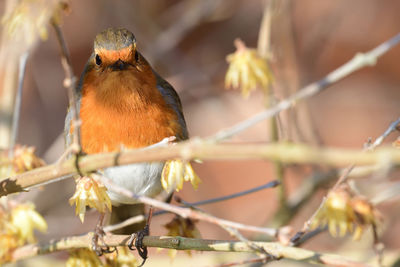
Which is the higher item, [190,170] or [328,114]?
[328,114]

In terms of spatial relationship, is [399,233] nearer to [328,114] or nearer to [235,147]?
[328,114]

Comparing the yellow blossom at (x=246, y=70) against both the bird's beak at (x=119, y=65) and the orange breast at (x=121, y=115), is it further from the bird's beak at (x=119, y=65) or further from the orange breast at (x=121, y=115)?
the bird's beak at (x=119, y=65)

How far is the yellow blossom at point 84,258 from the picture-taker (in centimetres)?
199

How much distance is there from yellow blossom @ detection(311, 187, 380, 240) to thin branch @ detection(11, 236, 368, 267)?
204 mm

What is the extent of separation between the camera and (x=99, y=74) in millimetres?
2395

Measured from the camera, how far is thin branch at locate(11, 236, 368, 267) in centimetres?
152

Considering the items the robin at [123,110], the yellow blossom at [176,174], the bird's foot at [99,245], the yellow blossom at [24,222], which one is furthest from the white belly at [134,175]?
the yellow blossom at [176,174]

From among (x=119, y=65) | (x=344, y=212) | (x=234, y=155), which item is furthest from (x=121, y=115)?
(x=234, y=155)

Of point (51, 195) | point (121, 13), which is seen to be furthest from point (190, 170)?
point (121, 13)

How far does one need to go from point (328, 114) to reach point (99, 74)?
3656mm

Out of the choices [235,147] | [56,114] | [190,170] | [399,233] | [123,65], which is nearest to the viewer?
[235,147]

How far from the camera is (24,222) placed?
2014 mm

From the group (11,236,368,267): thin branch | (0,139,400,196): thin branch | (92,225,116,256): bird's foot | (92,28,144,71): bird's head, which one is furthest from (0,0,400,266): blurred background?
(0,139,400,196): thin branch

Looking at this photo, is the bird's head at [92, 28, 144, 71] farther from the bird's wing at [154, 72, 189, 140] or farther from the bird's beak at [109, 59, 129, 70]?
the bird's wing at [154, 72, 189, 140]
